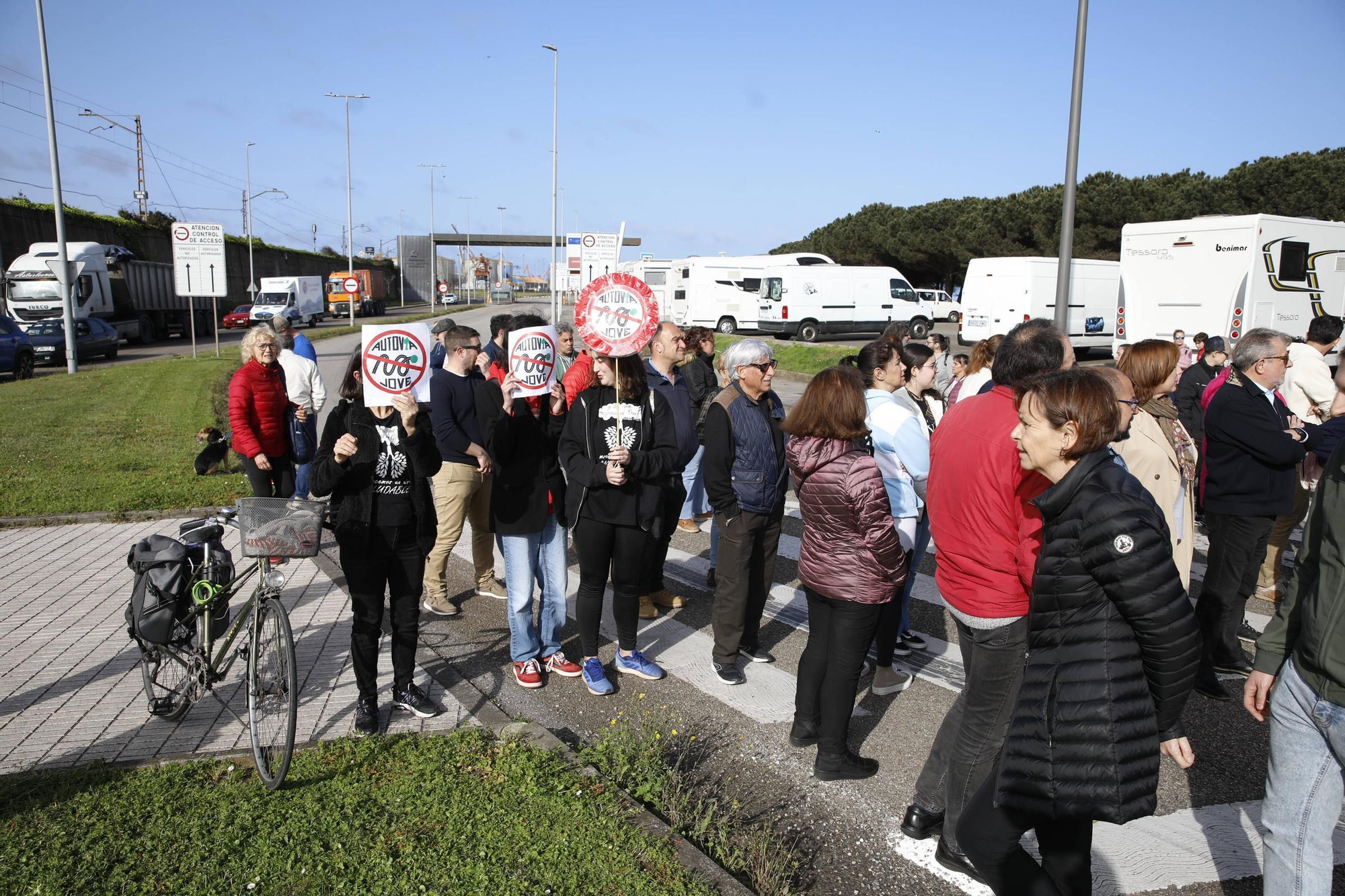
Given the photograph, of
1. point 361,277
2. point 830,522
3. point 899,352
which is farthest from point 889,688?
point 361,277

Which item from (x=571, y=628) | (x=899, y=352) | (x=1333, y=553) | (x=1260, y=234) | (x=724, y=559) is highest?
(x=1260, y=234)

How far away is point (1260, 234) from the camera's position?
17609mm

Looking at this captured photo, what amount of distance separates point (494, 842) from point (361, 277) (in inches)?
2387

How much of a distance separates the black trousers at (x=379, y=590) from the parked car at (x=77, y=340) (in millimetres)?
27597

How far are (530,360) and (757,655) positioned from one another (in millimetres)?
2339

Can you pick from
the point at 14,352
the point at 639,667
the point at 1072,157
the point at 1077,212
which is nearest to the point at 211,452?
the point at 639,667

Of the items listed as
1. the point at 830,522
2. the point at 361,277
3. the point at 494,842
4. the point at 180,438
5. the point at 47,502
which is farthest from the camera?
the point at 361,277

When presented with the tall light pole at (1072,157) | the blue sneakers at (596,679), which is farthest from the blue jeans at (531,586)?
the tall light pole at (1072,157)

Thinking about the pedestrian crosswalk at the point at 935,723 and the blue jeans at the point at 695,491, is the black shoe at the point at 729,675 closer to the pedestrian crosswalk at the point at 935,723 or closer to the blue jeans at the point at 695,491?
the pedestrian crosswalk at the point at 935,723

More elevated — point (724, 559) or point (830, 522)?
point (830, 522)

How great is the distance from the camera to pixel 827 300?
3434 centimetres

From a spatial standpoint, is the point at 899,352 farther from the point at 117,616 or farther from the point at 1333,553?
the point at 117,616

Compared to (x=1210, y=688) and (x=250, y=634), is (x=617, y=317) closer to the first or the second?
(x=250, y=634)

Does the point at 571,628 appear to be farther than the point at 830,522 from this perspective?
Yes
